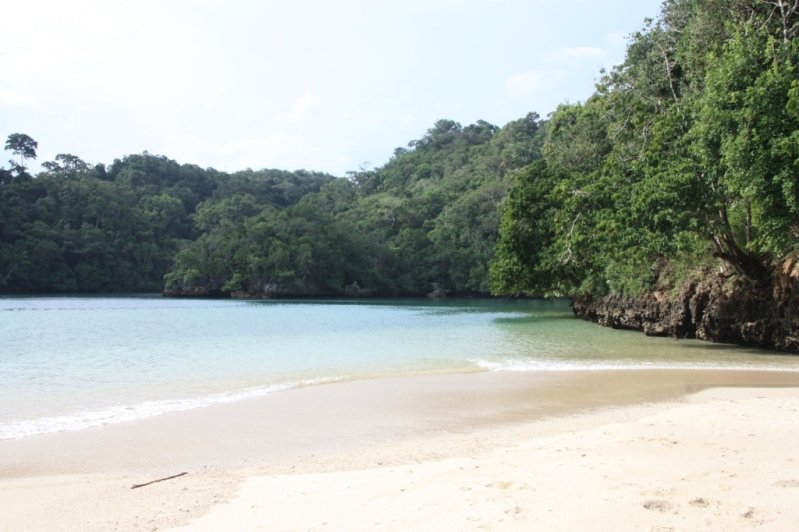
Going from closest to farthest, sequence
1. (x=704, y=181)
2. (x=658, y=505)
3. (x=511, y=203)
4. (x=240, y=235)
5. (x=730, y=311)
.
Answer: (x=658, y=505)
(x=704, y=181)
(x=730, y=311)
(x=511, y=203)
(x=240, y=235)

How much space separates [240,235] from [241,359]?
6494 cm

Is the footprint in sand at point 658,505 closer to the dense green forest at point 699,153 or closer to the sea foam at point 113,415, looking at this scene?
the sea foam at point 113,415

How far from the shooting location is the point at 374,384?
12.7 metres

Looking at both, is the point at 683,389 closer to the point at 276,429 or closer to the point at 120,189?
the point at 276,429

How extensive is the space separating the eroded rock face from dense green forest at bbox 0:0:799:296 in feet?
2.22

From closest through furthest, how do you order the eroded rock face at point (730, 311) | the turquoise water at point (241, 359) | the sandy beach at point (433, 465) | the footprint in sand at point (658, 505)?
the footprint in sand at point (658, 505)
the sandy beach at point (433, 465)
the turquoise water at point (241, 359)
the eroded rock face at point (730, 311)

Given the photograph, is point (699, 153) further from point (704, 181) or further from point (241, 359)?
point (241, 359)

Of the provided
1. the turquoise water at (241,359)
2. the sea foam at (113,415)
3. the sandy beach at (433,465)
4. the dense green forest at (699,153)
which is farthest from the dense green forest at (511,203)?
the sea foam at (113,415)

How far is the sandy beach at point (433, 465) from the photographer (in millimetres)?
4676

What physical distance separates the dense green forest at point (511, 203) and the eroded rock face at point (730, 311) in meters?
0.68

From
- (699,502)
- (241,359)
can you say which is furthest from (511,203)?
(699,502)

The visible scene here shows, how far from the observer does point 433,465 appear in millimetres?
6406

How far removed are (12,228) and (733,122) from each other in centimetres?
8334

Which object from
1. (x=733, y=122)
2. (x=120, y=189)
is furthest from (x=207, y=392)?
(x=120, y=189)
